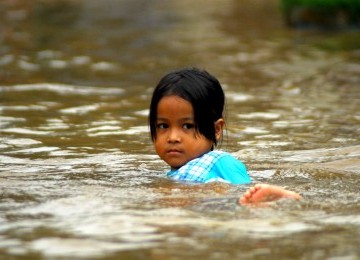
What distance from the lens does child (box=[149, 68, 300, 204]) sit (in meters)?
6.26

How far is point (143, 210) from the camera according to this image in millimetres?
5195

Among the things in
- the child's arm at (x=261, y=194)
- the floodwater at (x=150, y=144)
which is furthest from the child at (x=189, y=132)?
the child's arm at (x=261, y=194)

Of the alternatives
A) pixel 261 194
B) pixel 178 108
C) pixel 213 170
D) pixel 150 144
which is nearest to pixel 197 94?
pixel 178 108

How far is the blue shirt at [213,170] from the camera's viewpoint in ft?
20.4

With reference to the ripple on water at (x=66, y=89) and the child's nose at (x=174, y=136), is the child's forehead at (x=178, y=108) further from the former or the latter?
the ripple on water at (x=66, y=89)

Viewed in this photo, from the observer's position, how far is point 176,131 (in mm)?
6277

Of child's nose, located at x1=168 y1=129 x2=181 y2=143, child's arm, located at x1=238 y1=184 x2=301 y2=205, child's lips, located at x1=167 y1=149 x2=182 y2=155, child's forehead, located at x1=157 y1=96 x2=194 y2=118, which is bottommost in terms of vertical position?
child's arm, located at x1=238 y1=184 x2=301 y2=205

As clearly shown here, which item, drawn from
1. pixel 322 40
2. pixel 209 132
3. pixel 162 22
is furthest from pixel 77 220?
pixel 162 22

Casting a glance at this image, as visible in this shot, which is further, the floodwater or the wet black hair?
the wet black hair

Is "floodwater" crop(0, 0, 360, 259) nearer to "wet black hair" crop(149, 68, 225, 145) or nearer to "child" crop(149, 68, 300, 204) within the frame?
"child" crop(149, 68, 300, 204)

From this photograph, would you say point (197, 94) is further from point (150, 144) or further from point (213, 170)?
point (150, 144)

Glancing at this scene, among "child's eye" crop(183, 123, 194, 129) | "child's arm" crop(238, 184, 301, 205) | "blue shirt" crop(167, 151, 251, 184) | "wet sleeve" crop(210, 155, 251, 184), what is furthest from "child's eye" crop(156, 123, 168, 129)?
"child's arm" crop(238, 184, 301, 205)

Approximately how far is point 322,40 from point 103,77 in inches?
180

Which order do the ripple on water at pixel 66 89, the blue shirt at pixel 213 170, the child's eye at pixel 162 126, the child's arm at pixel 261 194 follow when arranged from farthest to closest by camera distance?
1. the ripple on water at pixel 66 89
2. the child's eye at pixel 162 126
3. the blue shirt at pixel 213 170
4. the child's arm at pixel 261 194
